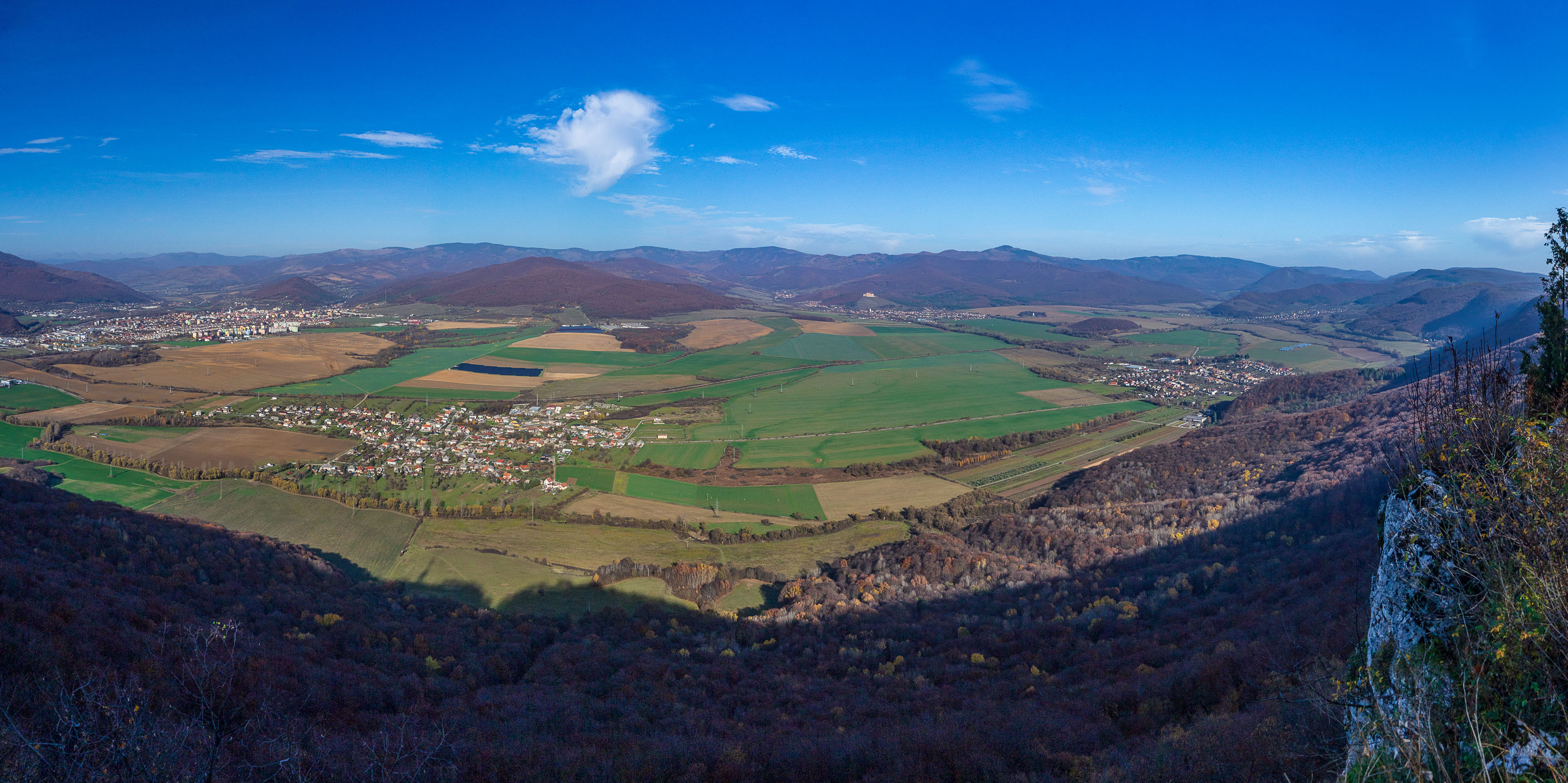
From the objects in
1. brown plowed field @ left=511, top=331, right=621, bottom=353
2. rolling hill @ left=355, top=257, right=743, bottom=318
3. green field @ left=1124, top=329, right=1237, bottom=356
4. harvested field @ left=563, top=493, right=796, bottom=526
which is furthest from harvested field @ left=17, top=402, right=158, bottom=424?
green field @ left=1124, top=329, right=1237, bottom=356

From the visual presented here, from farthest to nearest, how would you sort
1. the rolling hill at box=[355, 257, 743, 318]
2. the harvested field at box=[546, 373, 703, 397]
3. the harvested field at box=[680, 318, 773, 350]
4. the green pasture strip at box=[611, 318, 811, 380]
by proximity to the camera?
1. the rolling hill at box=[355, 257, 743, 318]
2. the harvested field at box=[680, 318, 773, 350]
3. the green pasture strip at box=[611, 318, 811, 380]
4. the harvested field at box=[546, 373, 703, 397]

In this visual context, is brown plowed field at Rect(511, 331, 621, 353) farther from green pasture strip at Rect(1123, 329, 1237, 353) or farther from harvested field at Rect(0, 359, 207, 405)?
green pasture strip at Rect(1123, 329, 1237, 353)

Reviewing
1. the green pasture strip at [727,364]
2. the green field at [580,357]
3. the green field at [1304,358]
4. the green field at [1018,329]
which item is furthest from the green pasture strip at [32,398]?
the green field at [1304,358]

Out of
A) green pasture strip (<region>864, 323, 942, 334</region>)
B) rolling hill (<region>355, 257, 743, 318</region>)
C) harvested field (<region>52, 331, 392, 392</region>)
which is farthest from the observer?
rolling hill (<region>355, 257, 743, 318</region>)

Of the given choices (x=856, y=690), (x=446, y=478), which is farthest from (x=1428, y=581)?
(x=446, y=478)

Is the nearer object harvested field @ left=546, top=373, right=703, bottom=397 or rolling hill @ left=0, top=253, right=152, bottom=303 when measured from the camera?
harvested field @ left=546, top=373, right=703, bottom=397

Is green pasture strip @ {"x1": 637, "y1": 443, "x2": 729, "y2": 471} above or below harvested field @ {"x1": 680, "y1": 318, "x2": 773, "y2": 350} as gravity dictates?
below

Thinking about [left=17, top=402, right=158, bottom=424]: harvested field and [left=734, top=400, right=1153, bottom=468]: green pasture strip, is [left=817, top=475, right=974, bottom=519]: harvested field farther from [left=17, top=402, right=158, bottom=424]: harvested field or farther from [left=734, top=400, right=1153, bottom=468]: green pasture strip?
[left=17, top=402, right=158, bottom=424]: harvested field

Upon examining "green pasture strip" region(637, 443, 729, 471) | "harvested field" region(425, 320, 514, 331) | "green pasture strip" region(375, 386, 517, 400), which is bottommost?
"green pasture strip" region(637, 443, 729, 471)
